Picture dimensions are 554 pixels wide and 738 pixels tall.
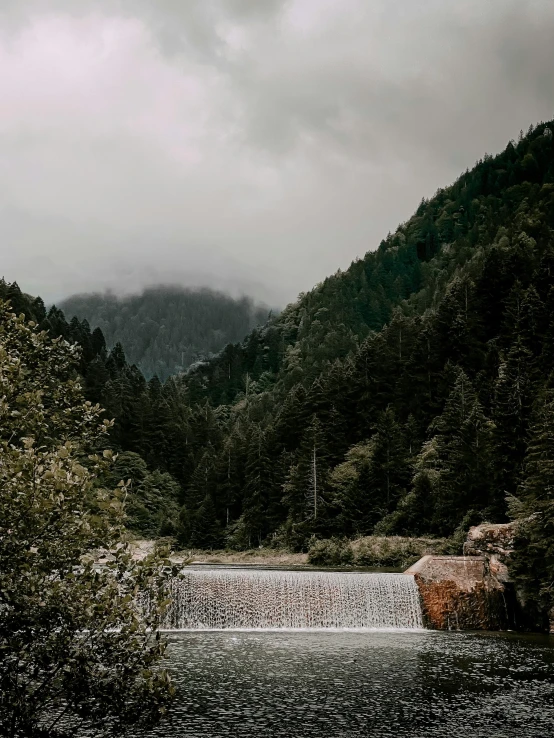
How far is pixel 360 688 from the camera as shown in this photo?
64.6 ft

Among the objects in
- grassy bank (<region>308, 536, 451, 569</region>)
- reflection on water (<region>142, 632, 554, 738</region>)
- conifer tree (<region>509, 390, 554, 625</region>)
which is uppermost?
conifer tree (<region>509, 390, 554, 625</region>)

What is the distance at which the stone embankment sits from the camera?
110 ft

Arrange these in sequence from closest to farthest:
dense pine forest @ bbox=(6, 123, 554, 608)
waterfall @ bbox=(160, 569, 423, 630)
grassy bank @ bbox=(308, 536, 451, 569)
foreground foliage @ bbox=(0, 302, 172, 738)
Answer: foreground foliage @ bbox=(0, 302, 172, 738), waterfall @ bbox=(160, 569, 423, 630), grassy bank @ bbox=(308, 536, 451, 569), dense pine forest @ bbox=(6, 123, 554, 608)

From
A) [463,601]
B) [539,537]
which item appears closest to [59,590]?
[539,537]

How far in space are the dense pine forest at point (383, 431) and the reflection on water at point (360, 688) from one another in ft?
31.2

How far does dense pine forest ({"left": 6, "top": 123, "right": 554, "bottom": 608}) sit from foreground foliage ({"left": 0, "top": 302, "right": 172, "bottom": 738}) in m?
27.3

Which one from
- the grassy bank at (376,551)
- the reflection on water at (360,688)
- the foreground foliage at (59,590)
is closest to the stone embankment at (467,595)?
the reflection on water at (360,688)

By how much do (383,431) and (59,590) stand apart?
62.8 meters

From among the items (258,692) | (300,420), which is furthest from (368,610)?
(300,420)

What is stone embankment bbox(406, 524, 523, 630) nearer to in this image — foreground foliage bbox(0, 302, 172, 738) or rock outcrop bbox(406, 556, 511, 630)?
rock outcrop bbox(406, 556, 511, 630)

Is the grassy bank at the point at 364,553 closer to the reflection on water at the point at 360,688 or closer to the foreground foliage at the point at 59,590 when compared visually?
the reflection on water at the point at 360,688

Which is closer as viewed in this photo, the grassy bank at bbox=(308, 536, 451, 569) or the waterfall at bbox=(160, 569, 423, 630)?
the waterfall at bbox=(160, 569, 423, 630)

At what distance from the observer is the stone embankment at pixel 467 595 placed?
33.5m

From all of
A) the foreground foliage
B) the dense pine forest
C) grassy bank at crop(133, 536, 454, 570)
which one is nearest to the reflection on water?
the foreground foliage
